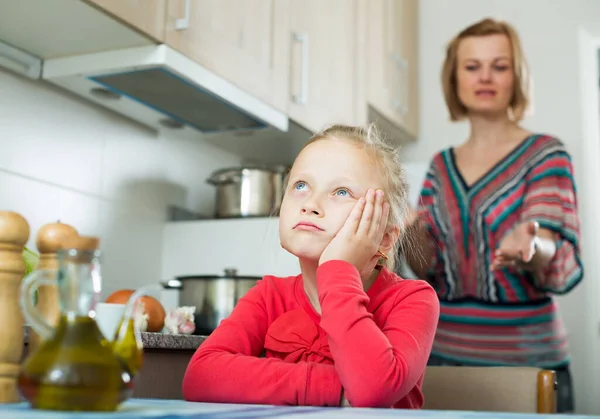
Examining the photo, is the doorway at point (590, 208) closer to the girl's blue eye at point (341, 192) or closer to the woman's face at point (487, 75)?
the woman's face at point (487, 75)

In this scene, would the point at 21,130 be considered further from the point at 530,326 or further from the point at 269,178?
the point at 530,326

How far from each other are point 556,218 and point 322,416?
1412 millimetres

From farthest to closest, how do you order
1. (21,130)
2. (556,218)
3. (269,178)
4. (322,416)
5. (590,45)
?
(590,45) → (269,178) → (556,218) → (21,130) → (322,416)

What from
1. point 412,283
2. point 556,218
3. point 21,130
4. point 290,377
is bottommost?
point 290,377

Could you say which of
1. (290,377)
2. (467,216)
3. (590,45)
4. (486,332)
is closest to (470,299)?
(486,332)

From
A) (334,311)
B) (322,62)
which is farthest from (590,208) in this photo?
(334,311)

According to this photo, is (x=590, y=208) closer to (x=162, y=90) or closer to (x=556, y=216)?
(x=556, y=216)

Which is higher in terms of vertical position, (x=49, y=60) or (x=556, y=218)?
(x=49, y=60)

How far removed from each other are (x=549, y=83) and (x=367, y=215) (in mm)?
2161

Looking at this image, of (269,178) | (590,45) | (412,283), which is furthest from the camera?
(590,45)

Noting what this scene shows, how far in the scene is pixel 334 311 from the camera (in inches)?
34.3

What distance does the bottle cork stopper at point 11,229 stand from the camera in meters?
0.69

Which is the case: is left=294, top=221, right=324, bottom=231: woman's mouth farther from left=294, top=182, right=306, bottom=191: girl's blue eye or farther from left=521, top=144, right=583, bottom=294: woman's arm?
left=521, top=144, right=583, bottom=294: woman's arm

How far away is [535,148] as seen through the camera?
1950 mm
